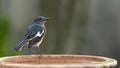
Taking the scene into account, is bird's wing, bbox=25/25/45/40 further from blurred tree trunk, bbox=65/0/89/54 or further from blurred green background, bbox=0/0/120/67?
blurred tree trunk, bbox=65/0/89/54

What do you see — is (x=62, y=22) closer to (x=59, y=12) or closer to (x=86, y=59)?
(x=59, y=12)

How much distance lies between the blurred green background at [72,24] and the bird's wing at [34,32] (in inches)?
165

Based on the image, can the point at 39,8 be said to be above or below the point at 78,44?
above

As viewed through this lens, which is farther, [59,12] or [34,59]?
[59,12]

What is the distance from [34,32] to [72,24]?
194 inches

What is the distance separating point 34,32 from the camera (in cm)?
640

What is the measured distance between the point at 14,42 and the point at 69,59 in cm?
652

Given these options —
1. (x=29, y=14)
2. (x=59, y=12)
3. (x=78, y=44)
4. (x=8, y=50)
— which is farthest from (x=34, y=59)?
(x=29, y=14)

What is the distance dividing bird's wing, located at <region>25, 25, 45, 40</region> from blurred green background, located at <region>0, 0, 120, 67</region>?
13.8 feet

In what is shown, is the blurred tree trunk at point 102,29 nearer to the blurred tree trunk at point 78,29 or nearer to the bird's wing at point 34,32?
the blurred tree trunk at point 78,29

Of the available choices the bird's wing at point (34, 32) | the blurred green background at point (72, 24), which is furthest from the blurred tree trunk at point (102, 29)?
the bird's wing at point (34, 32)

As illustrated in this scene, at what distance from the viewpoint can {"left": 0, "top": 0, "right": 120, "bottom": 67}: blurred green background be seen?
36.2 ft

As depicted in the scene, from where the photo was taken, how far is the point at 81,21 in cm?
1215

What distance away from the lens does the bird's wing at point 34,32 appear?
6275 millimetres
